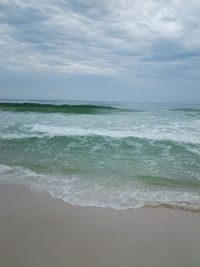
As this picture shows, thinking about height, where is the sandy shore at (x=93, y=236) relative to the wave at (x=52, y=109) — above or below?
below

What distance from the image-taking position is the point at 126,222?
329cm

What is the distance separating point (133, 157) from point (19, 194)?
3742 mm

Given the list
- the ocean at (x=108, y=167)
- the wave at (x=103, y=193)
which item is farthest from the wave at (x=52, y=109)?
the wave at (x=103, y=193)

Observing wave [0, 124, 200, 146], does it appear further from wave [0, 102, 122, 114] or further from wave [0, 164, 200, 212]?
wave [0, 102, 122, 114]

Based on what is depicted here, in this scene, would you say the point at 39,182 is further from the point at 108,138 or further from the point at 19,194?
the point at 108,138

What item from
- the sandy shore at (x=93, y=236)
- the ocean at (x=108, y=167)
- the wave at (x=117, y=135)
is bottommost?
the sandy shore at (x=93, y=236)

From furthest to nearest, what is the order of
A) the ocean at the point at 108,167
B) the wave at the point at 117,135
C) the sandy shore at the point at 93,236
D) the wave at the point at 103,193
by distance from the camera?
the wave at the point at 117,135 < the ocean at the point at 108,167 < the wave at the point at 103,193 < the sandy shore at the point at 93,236

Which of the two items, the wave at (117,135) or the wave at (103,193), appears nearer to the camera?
the wave at (103,193)

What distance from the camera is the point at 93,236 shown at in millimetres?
2920

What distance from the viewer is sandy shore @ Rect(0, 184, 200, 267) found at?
2.46m

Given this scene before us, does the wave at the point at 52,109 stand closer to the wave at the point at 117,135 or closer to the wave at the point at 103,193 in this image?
the wave at the point at 117,135

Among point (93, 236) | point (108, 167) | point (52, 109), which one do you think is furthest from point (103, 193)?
point (52, 109)

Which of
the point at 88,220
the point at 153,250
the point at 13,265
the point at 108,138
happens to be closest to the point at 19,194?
the point at 88,220

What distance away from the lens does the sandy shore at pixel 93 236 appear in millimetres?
2463
